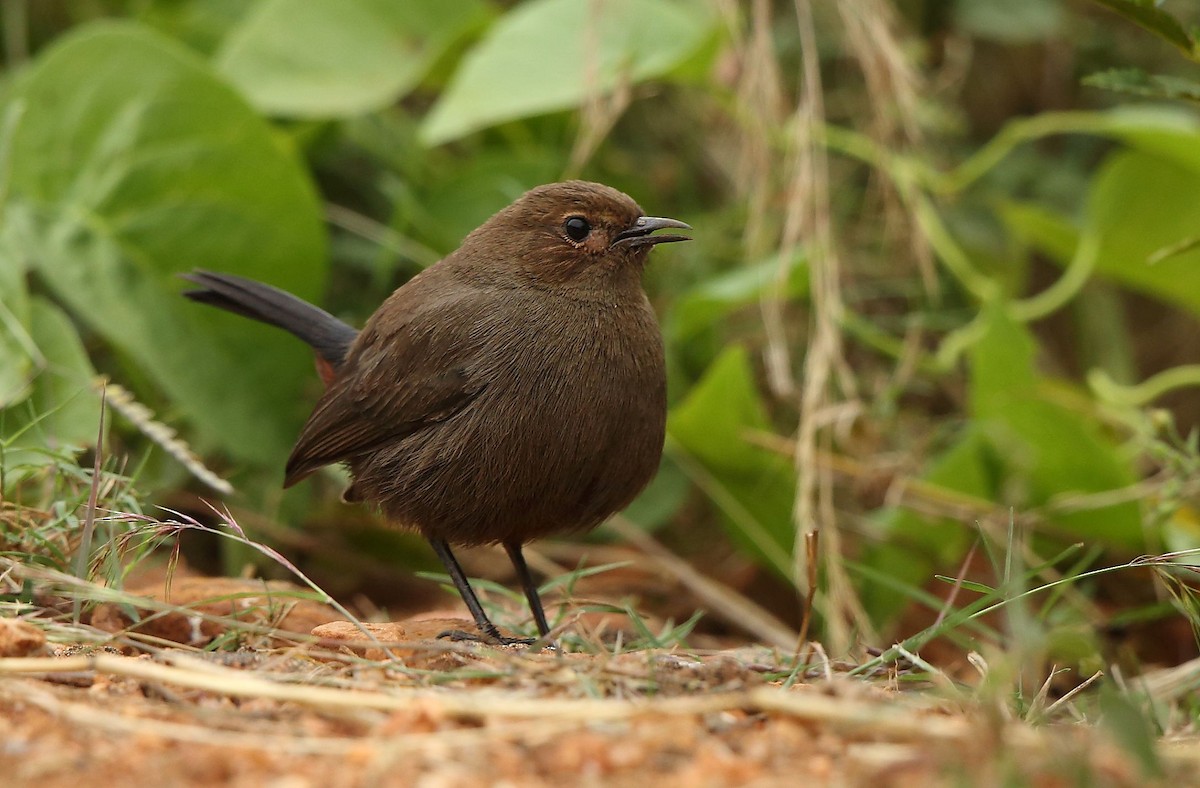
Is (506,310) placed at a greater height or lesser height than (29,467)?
greater

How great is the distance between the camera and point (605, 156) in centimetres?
634

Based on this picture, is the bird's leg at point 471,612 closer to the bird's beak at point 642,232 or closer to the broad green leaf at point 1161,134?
the bird's beak at point 642,232

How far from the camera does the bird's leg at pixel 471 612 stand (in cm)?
335

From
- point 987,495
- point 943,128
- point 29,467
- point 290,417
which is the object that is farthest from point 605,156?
point 29,467

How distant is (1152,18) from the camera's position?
2842 millimetres

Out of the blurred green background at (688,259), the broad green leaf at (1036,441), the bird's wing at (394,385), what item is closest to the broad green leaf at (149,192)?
the blurred green background at (688,259)

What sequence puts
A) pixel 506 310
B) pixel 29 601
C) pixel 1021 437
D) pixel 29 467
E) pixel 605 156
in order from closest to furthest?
1. pixel 29 601
2. pixel 29 467
3. pixel 506 310
4. pixel 1021 437
5. pixel 605 156

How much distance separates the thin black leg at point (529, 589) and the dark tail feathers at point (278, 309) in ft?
3.13

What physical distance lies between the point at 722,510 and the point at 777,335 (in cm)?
80

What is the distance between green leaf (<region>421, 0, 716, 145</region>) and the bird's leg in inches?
72.2

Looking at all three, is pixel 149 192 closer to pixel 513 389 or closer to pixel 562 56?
pixel 562 56

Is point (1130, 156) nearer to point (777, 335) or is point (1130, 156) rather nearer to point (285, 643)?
point (777, 335)

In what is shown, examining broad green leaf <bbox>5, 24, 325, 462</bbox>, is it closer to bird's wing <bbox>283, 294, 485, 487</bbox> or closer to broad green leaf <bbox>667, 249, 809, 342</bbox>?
bird's wing <bbox>283, 294, 485, 487</bbox>

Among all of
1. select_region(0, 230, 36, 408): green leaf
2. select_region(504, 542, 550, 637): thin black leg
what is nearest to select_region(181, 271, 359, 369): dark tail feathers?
select_region(0, 230, 36, 408): green leaf
